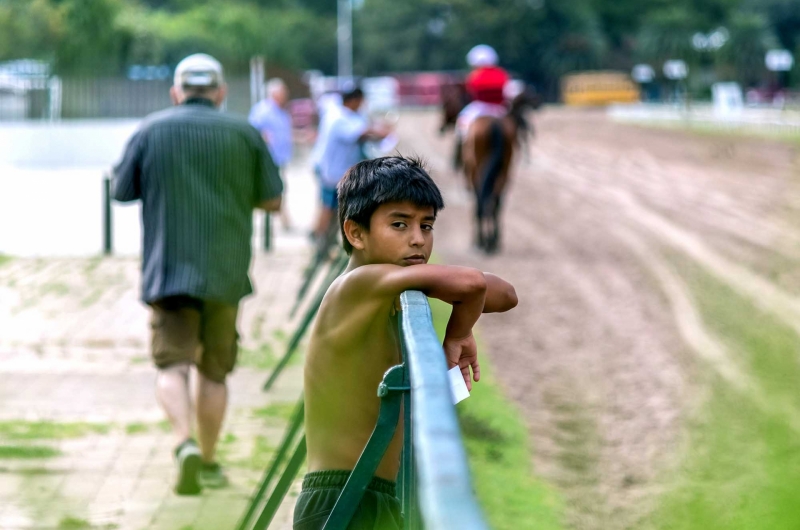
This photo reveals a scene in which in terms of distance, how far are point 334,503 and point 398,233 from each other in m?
0.52

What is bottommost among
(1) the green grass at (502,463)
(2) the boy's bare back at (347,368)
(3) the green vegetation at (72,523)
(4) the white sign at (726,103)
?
(1) the green grass at (502,463)

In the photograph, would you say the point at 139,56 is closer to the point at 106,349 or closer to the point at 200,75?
the point at 106,349

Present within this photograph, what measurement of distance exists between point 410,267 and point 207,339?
3.07 metres

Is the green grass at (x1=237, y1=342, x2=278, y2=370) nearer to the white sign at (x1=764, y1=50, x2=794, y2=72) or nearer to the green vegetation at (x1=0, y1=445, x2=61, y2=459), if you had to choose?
the green vegetation at (x1=0, y1=445, x2=61, y2=459)

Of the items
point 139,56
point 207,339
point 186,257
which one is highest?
point 139,56

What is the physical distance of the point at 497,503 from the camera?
19.2 ft

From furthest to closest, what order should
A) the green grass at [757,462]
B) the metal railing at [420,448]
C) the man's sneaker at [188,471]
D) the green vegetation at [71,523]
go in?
the man's sneaker at [188,471] < the green vegetation at [71,523] < the metal railing at [420,448] < the green grass at [757,462]

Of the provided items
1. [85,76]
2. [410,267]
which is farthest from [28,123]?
[410,267]

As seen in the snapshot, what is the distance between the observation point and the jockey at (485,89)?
1482cm

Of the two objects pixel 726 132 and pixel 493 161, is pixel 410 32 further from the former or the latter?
pixel 493 161

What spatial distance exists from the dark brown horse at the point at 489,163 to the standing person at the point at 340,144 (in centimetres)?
326

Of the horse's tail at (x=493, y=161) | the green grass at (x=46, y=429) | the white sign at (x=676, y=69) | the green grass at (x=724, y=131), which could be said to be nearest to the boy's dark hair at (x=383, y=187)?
the green grass at (x=46, y=429)

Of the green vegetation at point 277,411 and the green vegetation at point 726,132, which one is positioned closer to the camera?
the green vegetation at point 277,411

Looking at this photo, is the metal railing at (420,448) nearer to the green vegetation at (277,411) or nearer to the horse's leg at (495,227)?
the green vegetation at (277,411)
